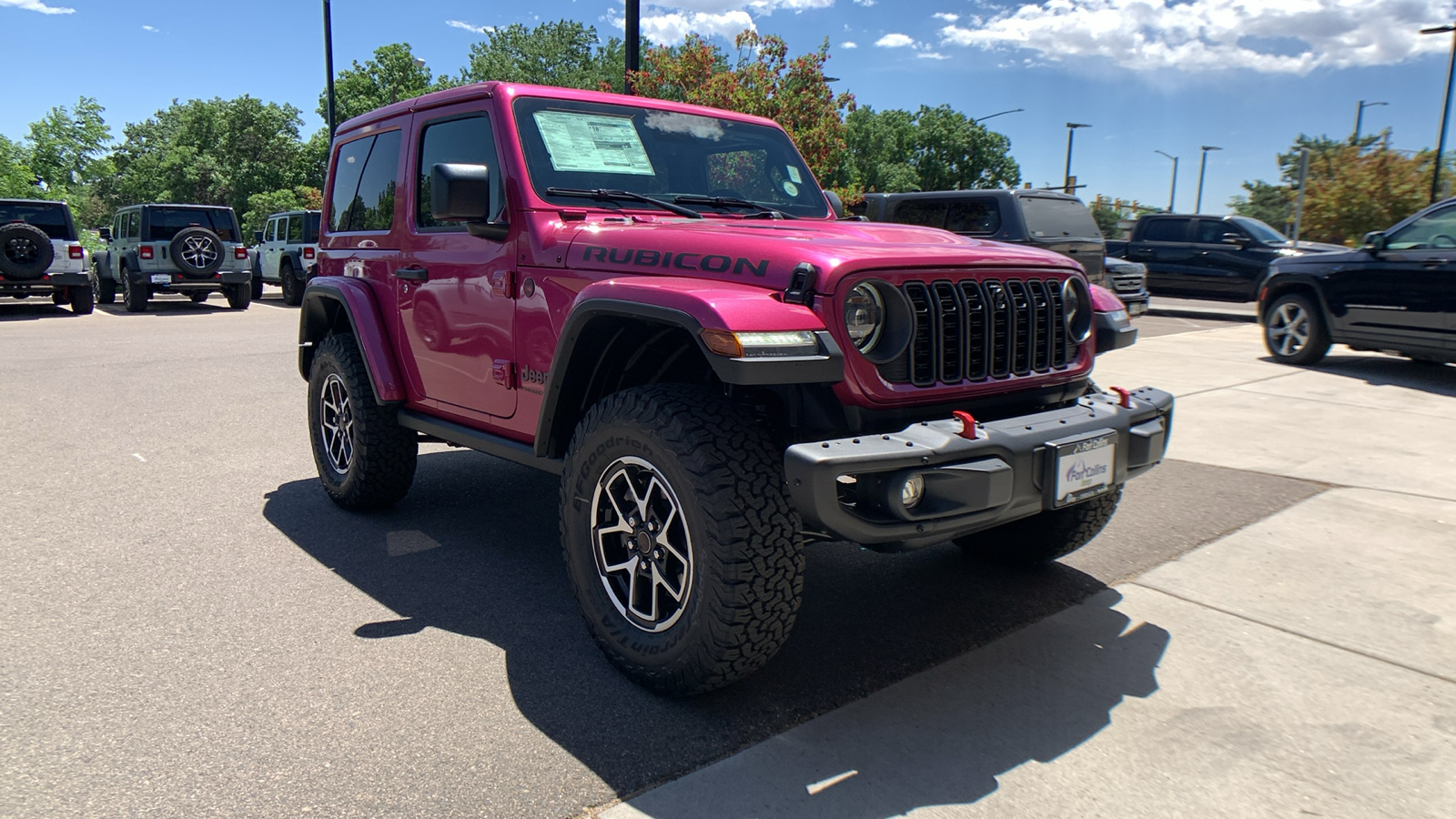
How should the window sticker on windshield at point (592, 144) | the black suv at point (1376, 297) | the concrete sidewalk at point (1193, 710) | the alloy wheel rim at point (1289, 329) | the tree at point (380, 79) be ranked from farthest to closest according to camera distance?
the tree at point (380, 79) < the alloy wheel rim at point (1289, 329) < the black suv at point (1376, 297) < the window sticker on windshield at point (592, 144) < the concrete sidewalk at point (1193, 710)

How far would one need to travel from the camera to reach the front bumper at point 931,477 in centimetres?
254

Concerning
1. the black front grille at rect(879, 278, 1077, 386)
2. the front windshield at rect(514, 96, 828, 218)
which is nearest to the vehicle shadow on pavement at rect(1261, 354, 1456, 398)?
the black front grille at rect(879, 278, 1077, 386)

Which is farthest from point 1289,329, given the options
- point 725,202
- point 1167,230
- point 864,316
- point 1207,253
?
point 864,316

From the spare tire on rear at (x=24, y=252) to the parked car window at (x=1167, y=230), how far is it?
18757 mm

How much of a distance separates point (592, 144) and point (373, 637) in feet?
6.74

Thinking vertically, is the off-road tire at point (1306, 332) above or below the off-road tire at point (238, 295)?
above

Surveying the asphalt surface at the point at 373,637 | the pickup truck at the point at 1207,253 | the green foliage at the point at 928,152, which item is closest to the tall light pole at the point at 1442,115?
the pickup truck at the point at 1207,253

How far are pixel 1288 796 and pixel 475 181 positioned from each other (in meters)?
3.07

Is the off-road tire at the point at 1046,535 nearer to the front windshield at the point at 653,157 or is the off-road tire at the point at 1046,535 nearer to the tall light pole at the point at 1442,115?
the front windshield at the point at 653,157

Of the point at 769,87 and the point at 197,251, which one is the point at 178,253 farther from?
the point at 769,87

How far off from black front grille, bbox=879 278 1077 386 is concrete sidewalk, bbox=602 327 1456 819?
0.98 meters

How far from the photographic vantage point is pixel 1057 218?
12.3m

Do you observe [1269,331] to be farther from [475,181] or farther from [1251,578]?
[475,181]

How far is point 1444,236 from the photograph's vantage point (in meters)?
8.85
